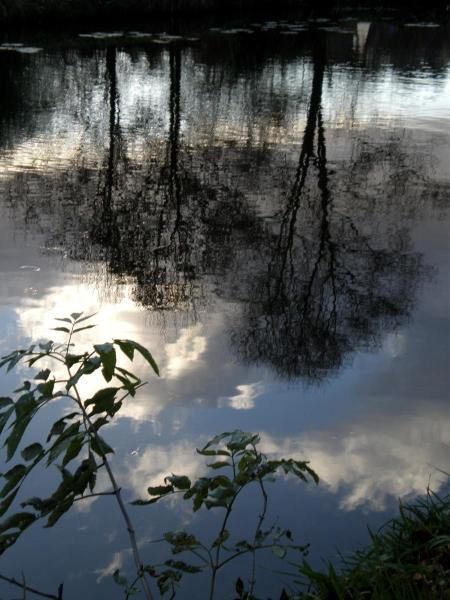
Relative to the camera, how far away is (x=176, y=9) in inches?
1241

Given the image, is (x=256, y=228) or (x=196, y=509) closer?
(x=196, y=509)

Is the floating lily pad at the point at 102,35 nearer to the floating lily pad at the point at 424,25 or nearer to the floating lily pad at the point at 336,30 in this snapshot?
the floating lily pad at the point at 336,30

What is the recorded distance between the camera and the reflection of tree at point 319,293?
6.40 m

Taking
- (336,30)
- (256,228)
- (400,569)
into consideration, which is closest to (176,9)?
(336,30)

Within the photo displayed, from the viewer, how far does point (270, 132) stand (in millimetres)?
13773

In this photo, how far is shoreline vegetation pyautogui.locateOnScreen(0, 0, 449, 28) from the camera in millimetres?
26688

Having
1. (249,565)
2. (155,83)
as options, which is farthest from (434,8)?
(249,565)

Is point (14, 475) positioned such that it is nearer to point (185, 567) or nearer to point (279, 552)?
point (185, 567)

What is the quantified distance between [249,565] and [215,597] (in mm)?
267

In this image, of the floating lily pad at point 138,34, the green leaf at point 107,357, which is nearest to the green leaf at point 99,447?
the green leaf at point 107,357

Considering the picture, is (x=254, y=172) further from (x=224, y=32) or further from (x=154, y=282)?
(x=224, y=32)

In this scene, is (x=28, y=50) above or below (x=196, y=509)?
below

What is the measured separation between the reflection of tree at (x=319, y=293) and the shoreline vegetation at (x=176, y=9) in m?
19.3

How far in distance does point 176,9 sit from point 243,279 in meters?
26.1
